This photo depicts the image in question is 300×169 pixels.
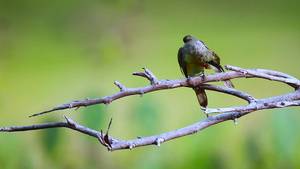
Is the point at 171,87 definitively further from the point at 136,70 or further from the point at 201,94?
the point at 136,70

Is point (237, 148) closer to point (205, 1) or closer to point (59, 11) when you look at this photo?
point (205, 1)

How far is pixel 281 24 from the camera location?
194 cm

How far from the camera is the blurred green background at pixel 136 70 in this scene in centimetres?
185

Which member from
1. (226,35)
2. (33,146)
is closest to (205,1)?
(226,35)

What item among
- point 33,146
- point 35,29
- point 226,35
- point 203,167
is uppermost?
point 35,29

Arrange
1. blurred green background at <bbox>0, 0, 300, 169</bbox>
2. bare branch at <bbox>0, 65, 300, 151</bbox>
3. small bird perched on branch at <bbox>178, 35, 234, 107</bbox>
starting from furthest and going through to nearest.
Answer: blurred green background at <bbox>0, 0, 300, 169</bbox> < small bird perched on branch at <bbox>178, 35, 234, 107</bbox> < bare branch at <bbox>0, 65, 300, 151</bbox>

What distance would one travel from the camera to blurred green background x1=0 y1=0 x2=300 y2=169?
185 cm

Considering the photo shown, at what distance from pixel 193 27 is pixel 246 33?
0.27 m

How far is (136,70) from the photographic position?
1.91 m

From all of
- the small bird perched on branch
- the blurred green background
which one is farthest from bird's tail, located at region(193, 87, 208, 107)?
the blurred green background

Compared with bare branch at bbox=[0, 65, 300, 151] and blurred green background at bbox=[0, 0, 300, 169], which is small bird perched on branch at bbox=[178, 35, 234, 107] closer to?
bare branch at bbox=[0, 65, 300, 151]

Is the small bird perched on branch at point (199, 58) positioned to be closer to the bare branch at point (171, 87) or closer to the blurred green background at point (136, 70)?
the bare branch at point (171, 87)

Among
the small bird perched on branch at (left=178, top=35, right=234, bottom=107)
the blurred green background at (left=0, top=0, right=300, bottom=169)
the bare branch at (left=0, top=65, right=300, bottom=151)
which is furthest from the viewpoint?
the blurred green background at (left=0, top=0, right=300, bottom=169)

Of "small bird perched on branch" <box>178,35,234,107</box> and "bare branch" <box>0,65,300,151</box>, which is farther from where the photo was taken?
"small bird perched on branch" <box>178,35,234,107</box>
